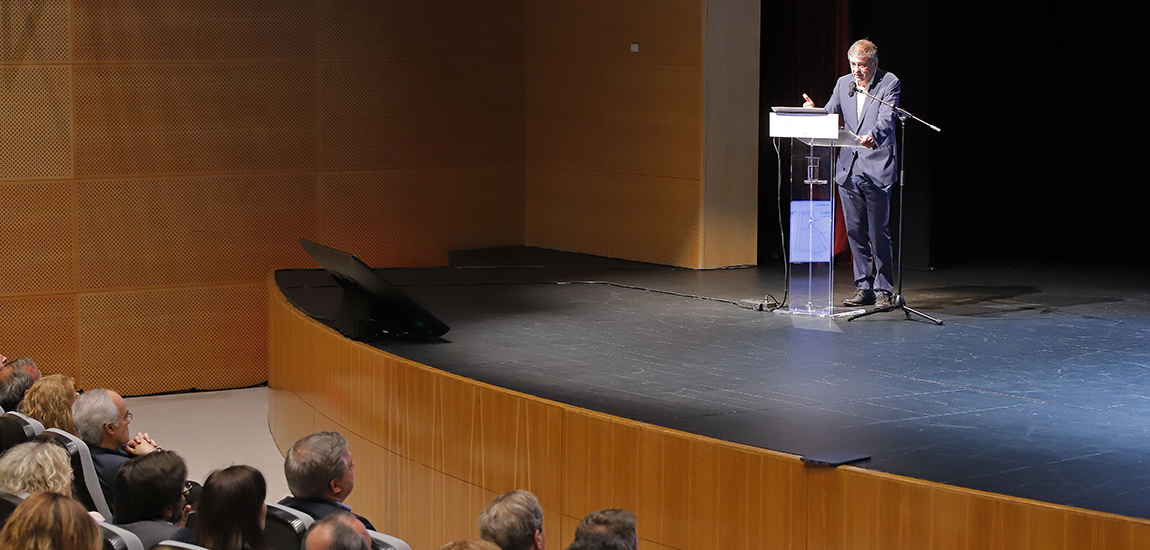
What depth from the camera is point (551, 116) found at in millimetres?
8836

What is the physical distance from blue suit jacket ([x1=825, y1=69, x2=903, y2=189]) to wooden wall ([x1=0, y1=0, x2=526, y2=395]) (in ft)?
10.8

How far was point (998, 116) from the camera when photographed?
27.8 ft

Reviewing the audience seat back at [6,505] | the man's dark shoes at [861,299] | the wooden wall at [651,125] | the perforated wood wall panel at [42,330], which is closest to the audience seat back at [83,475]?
the audience seat back at [6,505]

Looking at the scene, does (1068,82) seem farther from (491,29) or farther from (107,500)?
(107,500)

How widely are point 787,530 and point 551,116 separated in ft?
18.1

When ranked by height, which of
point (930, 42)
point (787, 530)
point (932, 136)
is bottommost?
point (787, 530)

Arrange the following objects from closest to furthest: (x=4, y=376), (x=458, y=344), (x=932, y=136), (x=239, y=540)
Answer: (x=239, y=540), (x=4, y=376), (x=458, y=344), (x=932, y=136)

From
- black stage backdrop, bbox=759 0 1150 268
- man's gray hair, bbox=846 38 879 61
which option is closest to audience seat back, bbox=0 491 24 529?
man's gray hair, bbox=846 38 879 61

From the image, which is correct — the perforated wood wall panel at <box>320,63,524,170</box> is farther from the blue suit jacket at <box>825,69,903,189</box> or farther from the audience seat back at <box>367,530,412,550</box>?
the audience seat back at <box>367,530,412,550</box>

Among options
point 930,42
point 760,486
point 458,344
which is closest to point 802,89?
point 930,42

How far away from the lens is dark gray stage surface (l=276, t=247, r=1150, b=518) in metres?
3.82

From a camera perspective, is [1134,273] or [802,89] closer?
[1134,273]

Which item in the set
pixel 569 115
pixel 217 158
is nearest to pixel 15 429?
pixel 217 158

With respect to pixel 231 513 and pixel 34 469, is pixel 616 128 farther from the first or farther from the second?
pixel 231 513
